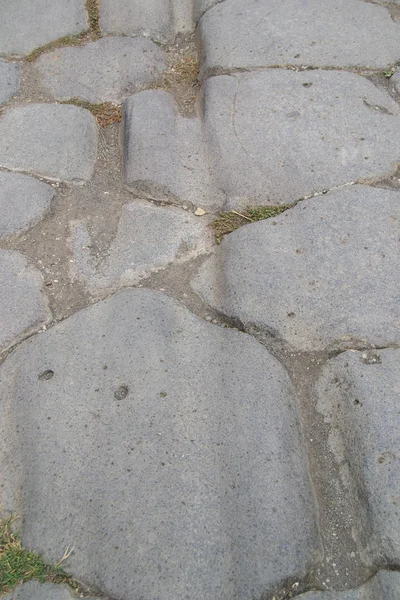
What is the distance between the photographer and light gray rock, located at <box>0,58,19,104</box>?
2199 mm

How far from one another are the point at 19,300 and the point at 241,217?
0.62 meters

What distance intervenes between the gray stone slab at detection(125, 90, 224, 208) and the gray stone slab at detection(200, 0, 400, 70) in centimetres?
30

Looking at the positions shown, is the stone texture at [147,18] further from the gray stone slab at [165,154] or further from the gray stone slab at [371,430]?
the gray stone slab at [371,430]

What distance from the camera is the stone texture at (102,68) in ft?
7.27

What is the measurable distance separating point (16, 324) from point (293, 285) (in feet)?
2.15

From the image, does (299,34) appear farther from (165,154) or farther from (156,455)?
(156,455)

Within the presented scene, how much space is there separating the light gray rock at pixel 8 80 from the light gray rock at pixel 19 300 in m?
0.75

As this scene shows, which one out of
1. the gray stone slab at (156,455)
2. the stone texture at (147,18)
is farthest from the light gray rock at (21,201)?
the stone texture at (147,18)

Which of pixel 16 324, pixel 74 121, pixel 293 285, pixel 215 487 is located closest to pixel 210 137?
pixel 74 121

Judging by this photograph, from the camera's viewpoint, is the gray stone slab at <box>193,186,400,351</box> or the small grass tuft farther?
the small grass tuft

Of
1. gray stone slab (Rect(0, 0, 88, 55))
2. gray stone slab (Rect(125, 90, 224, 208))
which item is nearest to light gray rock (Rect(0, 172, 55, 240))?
gray stone slab (Rect(125, 90, 224, 208))

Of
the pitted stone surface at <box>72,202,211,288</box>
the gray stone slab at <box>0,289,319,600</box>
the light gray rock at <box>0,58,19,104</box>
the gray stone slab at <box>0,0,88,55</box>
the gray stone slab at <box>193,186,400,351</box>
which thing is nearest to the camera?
the gray stone slab at <box>0,289,319,600</box>

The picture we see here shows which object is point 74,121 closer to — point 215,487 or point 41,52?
point 41,52

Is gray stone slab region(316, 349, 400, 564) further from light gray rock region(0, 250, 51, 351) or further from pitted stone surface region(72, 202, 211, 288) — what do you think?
light gray rock region(0, 250, 51, 351)
